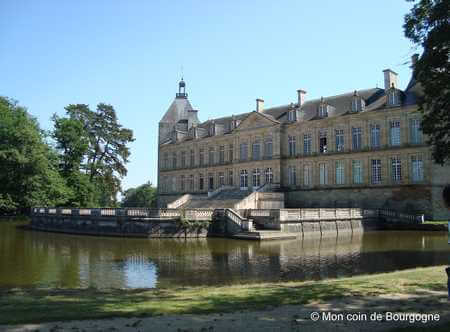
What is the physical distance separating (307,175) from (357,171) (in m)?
4.62

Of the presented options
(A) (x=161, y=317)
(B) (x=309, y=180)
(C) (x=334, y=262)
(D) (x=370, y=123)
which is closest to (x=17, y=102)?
(B) (x=309, y=180)

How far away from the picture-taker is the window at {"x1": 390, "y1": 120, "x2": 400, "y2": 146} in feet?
108

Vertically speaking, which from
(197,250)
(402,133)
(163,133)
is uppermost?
(163,133)

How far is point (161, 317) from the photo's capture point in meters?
5.81

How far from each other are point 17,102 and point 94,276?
31218 millimetres

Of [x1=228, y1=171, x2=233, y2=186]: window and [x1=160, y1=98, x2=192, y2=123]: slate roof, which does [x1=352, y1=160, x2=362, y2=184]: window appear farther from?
[x1=160, y1=98, x2=192, y2=123]: slate roof

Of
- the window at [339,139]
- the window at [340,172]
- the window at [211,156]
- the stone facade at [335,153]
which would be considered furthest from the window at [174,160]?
the window at [340,172]

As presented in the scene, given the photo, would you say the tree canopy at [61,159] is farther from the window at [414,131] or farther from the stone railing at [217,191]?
the window at [414,131]

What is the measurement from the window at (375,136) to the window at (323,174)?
448 cm

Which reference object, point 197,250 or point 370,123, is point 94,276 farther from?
point 370,123

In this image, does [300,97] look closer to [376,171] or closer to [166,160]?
[376,171]

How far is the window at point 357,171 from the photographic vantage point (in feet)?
115

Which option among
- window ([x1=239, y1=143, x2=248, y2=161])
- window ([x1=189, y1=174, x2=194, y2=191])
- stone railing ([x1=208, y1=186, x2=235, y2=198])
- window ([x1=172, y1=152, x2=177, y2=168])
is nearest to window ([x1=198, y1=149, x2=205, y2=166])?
window ([x1=189, y1=174, x2=194, y2=191])

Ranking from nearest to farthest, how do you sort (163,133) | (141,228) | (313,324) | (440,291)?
(313,324) < (440,291) < (141,228) < (163,133)
